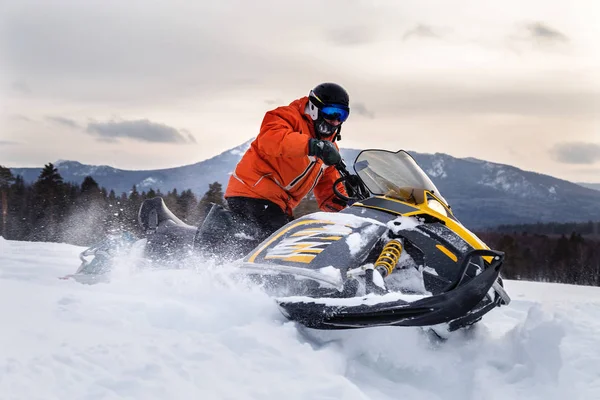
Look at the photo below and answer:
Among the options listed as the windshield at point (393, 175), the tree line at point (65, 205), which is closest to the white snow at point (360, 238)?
the windshield at point (393, 175)

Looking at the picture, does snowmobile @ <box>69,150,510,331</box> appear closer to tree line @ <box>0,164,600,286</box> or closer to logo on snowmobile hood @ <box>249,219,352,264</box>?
logo on snowmobile hood @ <box>249,219,352,264</box>

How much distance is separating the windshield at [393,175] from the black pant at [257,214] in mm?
897

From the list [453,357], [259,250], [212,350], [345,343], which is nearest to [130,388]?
[212,350]

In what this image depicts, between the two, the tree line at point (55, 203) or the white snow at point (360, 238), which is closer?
the white snow at point (360, 238)

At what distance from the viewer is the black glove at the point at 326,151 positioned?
383 centimetres

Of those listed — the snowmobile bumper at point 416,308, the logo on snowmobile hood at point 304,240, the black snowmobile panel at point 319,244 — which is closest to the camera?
the snowmobile bumper at point 416,308

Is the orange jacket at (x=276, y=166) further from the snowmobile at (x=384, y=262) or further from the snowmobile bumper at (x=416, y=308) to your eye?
the snowmobile bumper at (x=416, y=308)

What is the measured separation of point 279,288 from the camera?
3.59 meters

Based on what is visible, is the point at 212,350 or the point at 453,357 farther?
the point at 453,357

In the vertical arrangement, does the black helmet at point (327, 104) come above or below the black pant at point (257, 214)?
A: above

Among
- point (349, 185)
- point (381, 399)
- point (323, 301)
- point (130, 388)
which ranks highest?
point (349, 185)

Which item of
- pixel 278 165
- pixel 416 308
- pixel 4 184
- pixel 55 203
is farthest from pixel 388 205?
pixel 4 184

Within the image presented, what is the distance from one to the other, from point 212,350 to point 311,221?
1.28m

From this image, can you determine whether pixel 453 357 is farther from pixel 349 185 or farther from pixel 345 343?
pixel 349 185
